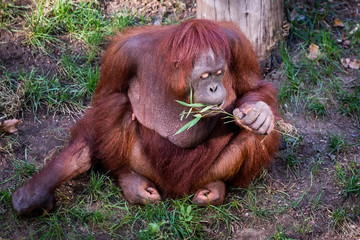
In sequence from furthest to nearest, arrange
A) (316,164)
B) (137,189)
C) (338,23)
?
1. (338,23)
2. (316,164)
3. (137,189)

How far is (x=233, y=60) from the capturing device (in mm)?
3434

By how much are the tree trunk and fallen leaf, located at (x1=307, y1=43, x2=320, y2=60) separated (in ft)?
1.08

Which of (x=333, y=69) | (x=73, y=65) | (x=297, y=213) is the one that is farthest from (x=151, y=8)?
(x=297, y=213)

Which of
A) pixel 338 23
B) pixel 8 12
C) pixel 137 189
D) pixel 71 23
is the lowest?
pixel 137 189

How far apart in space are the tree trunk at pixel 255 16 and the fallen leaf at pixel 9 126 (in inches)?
65.5

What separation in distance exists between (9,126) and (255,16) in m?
2.05

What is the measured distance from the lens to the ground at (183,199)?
349cm

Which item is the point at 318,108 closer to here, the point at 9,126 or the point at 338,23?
the point at 338,23

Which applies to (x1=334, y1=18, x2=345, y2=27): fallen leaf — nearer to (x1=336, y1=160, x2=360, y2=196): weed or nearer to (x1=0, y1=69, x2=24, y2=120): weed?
(x1=336, y1=160, x2=360, y2=196): weed

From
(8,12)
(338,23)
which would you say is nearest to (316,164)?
(338,23)

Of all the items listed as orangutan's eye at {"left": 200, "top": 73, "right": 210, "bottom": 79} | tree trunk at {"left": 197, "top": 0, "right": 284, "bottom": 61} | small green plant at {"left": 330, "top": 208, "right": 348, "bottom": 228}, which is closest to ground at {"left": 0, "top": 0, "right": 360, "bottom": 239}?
small green plant at {"left": 330, "top": 208, "right": 348, "bottom": 228}

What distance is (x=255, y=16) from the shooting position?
14.4ft

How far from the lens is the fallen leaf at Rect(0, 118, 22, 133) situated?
4.06 metres

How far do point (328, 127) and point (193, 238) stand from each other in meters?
1.54
